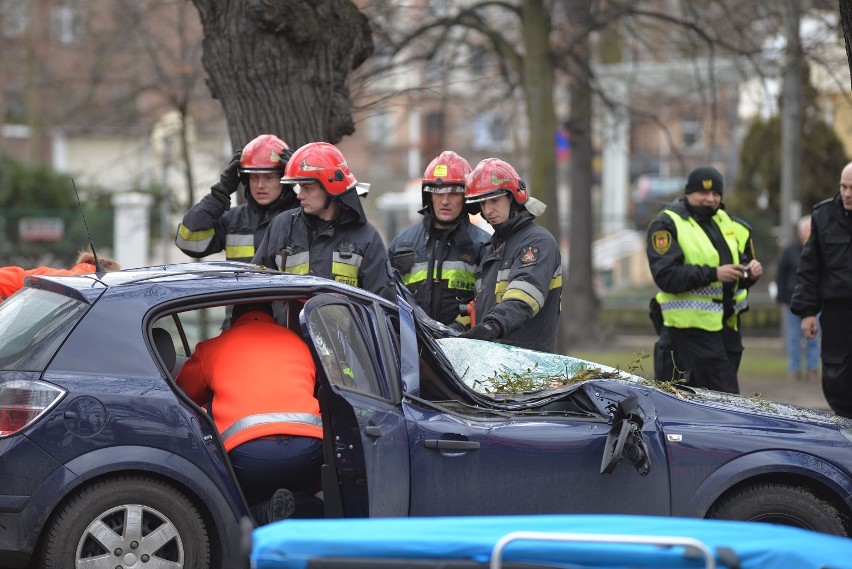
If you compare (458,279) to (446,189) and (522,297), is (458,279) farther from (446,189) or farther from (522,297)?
(522,297)

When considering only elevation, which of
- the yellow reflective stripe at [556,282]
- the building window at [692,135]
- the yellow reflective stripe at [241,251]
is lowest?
the yellow reflective stripe at [556,282]

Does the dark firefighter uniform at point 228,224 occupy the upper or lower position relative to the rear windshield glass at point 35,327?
upper

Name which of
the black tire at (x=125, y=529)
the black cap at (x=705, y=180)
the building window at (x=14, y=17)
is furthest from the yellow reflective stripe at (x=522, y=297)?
the building window at (x=14, y=17)

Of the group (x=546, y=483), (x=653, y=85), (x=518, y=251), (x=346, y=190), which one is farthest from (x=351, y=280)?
(x=653, y=85)

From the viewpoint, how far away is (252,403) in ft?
16.8

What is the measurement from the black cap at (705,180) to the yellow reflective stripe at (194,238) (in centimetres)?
305

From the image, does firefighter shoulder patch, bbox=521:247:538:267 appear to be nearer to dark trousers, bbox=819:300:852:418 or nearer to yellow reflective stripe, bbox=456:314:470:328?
yellow reflective stripe, bbox=456:314:470:328

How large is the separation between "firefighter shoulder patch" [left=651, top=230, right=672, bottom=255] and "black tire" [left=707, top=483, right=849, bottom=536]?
2894 millimetres

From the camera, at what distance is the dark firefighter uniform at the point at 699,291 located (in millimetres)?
7777

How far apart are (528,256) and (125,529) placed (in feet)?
9.80

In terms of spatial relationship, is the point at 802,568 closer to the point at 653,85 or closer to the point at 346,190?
the point at 346,190

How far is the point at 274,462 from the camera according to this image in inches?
200

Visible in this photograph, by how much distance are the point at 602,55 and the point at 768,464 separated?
1764cm

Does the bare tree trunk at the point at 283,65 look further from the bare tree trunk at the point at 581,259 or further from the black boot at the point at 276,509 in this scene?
the bare tree trunk at the point at 581,259
